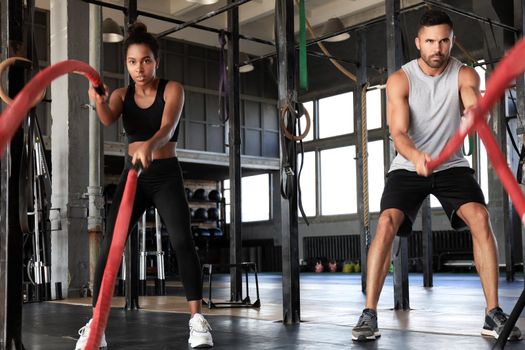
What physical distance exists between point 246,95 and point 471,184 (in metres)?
14.3

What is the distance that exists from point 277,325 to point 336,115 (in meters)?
12.6

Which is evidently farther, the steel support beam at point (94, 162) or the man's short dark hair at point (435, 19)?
the steel support beam at point (94, 162)

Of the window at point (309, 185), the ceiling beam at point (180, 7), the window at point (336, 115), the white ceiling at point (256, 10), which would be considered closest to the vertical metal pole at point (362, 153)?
the white ceiling at point (256, 10)

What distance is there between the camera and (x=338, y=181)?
15969 millimetres

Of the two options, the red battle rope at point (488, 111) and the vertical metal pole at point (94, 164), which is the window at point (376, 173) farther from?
the red battle rope at point (488, 111)

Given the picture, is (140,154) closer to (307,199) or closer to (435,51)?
(435,51)

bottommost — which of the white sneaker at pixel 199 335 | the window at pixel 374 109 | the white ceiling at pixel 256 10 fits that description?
the white sneaker at pixel 199 335

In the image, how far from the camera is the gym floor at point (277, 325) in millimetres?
2991

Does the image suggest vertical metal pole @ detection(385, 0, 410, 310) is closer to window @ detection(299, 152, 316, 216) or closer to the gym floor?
the gym floor

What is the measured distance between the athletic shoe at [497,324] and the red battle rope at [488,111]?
1.53m

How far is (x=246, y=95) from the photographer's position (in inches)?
675

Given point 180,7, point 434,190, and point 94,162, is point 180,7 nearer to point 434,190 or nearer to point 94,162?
point 94,162

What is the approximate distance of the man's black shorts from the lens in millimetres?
3012

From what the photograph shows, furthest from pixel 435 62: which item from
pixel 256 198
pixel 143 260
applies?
pixel 256 198
